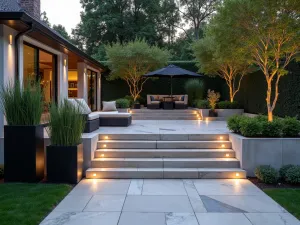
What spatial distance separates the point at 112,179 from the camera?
6.26m

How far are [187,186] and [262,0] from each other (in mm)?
4566

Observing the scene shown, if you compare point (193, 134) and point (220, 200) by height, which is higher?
point (193, 134)

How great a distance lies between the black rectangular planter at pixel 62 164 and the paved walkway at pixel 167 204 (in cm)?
Answer: 29

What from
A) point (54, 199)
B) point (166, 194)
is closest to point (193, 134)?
point (166, 194)

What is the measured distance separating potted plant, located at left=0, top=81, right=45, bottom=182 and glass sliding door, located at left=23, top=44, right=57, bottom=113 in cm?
73

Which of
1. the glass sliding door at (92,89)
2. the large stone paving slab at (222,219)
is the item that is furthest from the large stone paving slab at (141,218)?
the glass sliding door at (92,89)

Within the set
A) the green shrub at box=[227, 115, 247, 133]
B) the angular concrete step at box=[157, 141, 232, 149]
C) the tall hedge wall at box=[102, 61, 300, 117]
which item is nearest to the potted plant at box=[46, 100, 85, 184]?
the angular concrete step at box=[157, 141, 232, 149]

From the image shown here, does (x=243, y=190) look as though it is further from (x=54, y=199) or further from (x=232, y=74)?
(x=232, y=74)

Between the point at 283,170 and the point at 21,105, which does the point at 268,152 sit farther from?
the point at 21,105

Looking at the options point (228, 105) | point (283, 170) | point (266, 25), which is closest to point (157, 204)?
point (283, 170)

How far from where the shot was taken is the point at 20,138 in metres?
5.77

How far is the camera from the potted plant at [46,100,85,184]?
19.1 feet

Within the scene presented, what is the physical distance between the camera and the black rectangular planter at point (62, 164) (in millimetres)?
5824

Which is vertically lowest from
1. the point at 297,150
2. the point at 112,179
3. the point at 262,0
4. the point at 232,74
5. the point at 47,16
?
the point at 112,179
